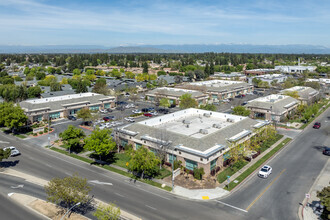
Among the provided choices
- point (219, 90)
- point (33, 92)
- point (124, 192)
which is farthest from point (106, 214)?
point (219, 90)

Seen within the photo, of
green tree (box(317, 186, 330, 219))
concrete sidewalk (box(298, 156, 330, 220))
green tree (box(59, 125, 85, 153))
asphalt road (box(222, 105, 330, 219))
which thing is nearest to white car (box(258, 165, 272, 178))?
asphalt road (box(222, 105, 330, 219))

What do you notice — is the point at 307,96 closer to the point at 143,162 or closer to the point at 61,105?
the point at 143,162

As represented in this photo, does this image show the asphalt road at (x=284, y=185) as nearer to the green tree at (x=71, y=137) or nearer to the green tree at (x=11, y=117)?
the green tree at (x=71, y=137)

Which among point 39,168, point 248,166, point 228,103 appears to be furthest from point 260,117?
Result: point 39,168

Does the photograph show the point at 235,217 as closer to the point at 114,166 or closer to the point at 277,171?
the point at 277,171

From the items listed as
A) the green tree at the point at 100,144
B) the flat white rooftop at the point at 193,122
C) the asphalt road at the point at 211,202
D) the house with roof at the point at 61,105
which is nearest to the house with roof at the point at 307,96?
the asphalt road at the point at 211,202

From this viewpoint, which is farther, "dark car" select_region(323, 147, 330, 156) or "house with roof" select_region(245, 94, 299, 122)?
"house with roof" select_region(245, 94, 299, 122)

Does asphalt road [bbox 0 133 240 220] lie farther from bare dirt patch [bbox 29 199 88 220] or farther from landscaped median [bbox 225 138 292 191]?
landscaped median [bbox 225 138 292 191]
